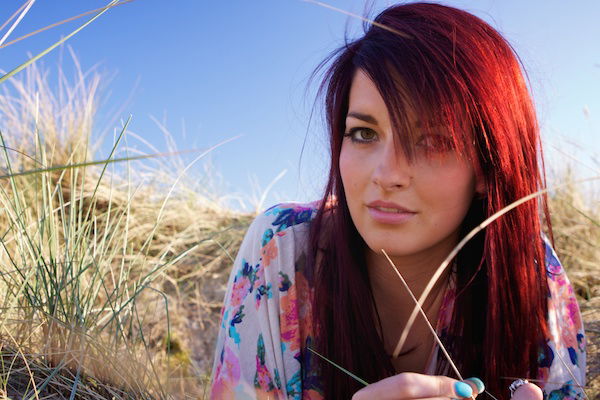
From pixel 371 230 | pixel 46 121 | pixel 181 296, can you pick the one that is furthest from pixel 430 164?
pixel 46 121

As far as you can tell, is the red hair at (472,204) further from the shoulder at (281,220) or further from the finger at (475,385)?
the finger at (475,385)

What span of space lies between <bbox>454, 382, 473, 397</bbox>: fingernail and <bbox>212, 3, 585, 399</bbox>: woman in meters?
0.23

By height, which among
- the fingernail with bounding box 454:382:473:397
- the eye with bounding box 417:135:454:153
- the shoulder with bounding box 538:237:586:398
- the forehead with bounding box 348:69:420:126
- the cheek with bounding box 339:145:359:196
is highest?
the forehead with bounding box 348:69:420:126

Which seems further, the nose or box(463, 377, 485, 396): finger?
the nose

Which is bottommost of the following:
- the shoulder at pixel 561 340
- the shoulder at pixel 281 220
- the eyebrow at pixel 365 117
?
the shoulder at pixel 561 340

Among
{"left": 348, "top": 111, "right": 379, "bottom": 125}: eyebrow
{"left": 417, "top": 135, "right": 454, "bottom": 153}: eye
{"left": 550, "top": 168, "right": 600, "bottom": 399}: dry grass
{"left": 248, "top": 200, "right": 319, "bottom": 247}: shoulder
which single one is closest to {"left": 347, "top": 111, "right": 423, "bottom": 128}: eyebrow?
{"left": 348, "top": 111, "right": 379, "bottom": 125}: eyebrow

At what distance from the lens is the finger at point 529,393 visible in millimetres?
1165

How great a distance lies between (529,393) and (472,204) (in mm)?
628

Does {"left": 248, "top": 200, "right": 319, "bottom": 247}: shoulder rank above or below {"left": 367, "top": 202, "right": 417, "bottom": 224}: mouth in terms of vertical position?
below

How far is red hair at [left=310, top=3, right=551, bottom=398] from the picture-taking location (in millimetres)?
1414

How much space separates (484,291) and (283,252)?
2.14 ft

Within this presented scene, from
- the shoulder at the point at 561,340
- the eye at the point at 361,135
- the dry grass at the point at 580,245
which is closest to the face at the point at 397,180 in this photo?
the eye at the point at 361,135

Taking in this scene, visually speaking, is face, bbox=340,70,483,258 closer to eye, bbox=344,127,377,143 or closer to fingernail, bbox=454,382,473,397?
eye, bbox=344,127,377,143

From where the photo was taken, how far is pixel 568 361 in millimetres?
1759
